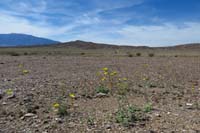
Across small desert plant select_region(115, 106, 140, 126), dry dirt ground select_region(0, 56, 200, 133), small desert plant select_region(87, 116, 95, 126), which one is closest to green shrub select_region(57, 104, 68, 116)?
dry dirt ground select_region(0, 56, 200, 133)

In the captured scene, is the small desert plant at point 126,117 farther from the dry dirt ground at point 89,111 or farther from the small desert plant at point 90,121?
the small desert plant at point 90,121

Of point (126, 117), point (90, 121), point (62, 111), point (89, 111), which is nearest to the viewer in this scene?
point (90, 121)

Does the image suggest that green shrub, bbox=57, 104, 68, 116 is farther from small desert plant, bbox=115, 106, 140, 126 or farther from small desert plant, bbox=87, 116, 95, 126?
small desert plant, bbox=115, 106, 140, 126

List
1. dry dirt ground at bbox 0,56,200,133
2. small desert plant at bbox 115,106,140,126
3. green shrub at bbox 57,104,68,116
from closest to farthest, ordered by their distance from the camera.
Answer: dry dirt ground at bbox 0,56,200,133 → small desert plant at bbox 115,106,140,126 → green shrub at bbox 57,104,68,116

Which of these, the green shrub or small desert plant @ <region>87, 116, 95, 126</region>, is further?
the green shrub

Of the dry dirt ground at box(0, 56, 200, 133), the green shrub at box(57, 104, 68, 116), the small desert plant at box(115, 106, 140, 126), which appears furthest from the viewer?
the green shrub at box(57, 104, 68, 116)

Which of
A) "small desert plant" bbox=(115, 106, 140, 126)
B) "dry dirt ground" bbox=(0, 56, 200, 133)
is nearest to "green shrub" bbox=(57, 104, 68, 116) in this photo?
"dry dirt ground" bbox=(0, 56, 200, 133)

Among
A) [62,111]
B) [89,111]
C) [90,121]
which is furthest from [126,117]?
[62,111]

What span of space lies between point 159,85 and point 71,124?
509 cm

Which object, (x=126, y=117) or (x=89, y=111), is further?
(x=89, y=111)

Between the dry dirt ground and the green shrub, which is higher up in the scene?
the green shrub

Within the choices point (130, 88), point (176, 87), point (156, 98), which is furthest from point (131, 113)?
point (176, 87)

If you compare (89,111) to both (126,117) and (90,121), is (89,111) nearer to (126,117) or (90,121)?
(90,121)

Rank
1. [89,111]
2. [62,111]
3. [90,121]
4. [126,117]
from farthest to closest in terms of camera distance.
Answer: [89,111] → [62,111] → [126,117] → [90,121]
